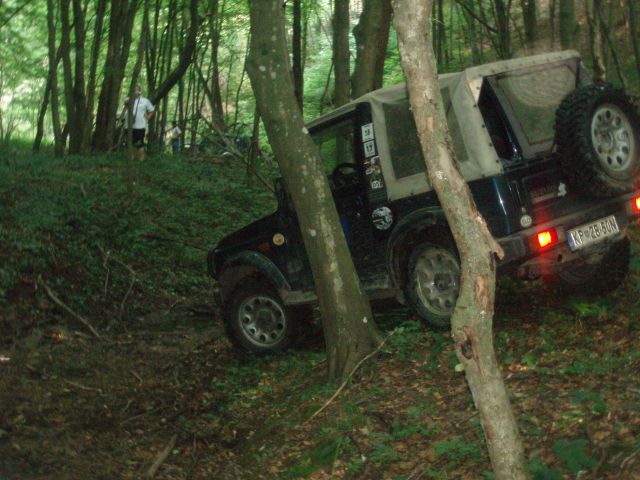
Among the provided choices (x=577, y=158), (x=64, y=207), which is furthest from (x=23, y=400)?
(x=64, y=207)

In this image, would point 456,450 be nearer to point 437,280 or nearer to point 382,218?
point 437,280

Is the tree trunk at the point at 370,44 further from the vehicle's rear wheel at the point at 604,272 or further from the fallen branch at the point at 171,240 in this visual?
the fallen branch at the point at 171,240

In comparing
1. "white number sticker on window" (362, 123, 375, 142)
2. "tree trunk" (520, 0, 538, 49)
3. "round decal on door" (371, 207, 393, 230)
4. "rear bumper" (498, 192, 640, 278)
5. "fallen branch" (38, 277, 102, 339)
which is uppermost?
"tree trunk" (520, 0, 538, 49)

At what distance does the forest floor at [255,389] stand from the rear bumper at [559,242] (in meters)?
0.63

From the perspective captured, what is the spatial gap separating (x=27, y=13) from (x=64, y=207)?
1247cm

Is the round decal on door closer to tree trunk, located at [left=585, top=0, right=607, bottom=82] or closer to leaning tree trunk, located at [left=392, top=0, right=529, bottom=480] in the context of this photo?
leaning tree trunk, located at [left=392, top=0, right=529, bottom=480]

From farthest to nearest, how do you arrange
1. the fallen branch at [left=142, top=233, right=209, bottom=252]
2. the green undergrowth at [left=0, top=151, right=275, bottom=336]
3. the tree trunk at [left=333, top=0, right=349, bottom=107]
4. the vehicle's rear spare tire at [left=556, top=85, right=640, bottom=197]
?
the fallen branch at [left=142, top=233, right=209, bottom=252] → the tree trunk at [left=333, top=0, right=349, bottom=107] → the green undergrowth at [left=0, top=151, right=275, bottom=336] → the vehicle's rear spare tire at [left=556, top=85, right=640, bottom=197]

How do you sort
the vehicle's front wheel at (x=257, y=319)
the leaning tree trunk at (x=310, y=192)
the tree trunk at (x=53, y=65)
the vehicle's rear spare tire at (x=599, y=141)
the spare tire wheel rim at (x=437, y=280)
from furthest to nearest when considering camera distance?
the tree trunk at (x=53, y=65) → the vehicle's front wheel at (x=257, y=319) → the spare tire wheel rim at (x=437, y=280) → the leaning tree trunk at (x=310, y=192) → the vehicle's rear spare tire at (x=599, y=141)

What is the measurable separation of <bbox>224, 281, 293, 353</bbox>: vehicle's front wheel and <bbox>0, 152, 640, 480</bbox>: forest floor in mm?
171

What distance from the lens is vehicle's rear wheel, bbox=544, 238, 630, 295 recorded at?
26.2ft

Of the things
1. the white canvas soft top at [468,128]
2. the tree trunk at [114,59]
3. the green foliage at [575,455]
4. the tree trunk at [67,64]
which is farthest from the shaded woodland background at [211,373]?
the tree trunk at [114,59]

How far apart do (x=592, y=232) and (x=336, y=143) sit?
8.30 feet

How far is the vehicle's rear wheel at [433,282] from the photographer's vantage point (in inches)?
294

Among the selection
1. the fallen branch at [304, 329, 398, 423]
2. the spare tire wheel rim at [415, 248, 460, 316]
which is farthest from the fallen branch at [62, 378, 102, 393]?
the spare tire wheel rim at [415, 248, 460, 316]
